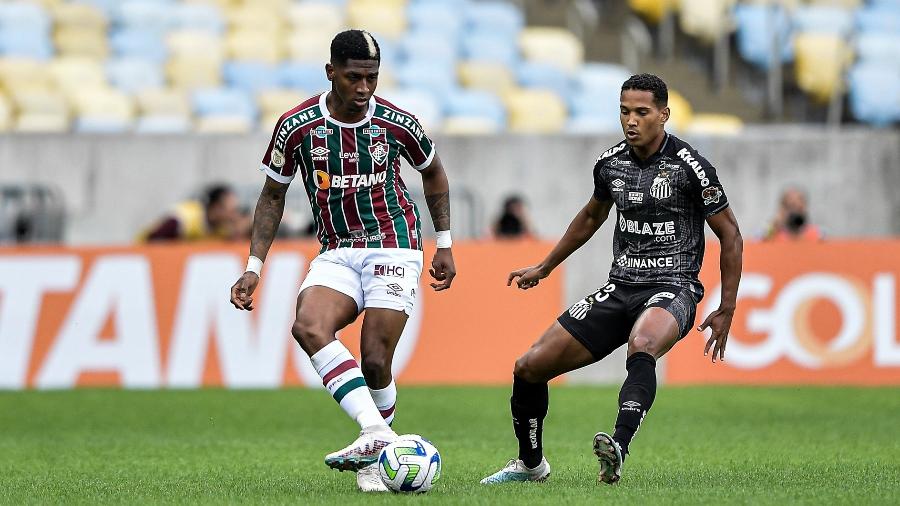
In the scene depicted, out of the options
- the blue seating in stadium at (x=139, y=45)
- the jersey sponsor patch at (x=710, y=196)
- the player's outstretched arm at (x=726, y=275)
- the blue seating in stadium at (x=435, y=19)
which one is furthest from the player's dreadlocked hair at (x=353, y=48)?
the blue seating in stadium at (x=435, y=19)

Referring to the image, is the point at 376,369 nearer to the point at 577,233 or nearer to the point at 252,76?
the point at 577,233

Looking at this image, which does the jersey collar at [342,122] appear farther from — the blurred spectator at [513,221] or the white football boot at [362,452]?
the blurred spectator at [513,221]

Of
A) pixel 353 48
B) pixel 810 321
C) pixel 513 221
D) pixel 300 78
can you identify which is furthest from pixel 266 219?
pixel 300 78

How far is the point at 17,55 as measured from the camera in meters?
20.7

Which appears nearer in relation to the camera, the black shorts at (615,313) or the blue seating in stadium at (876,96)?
the black shorts at (615,313)

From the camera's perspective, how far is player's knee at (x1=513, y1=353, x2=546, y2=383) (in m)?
8.05

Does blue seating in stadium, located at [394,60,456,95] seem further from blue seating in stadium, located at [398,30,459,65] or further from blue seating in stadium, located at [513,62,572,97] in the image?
blue seating in stadium, located at [513,62,572,97]

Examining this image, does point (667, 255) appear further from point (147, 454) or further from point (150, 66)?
point (150, 66)

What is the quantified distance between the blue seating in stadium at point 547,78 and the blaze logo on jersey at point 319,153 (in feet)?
45.3

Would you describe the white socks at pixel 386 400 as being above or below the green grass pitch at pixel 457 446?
above

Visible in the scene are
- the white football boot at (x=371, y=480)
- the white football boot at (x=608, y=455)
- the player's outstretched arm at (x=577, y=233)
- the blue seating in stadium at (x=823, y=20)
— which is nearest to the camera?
the white football boot at (x=608, y=455)

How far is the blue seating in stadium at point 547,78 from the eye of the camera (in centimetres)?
2159

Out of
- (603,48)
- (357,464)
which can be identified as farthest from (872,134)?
(357,464)

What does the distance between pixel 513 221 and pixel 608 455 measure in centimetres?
1020
